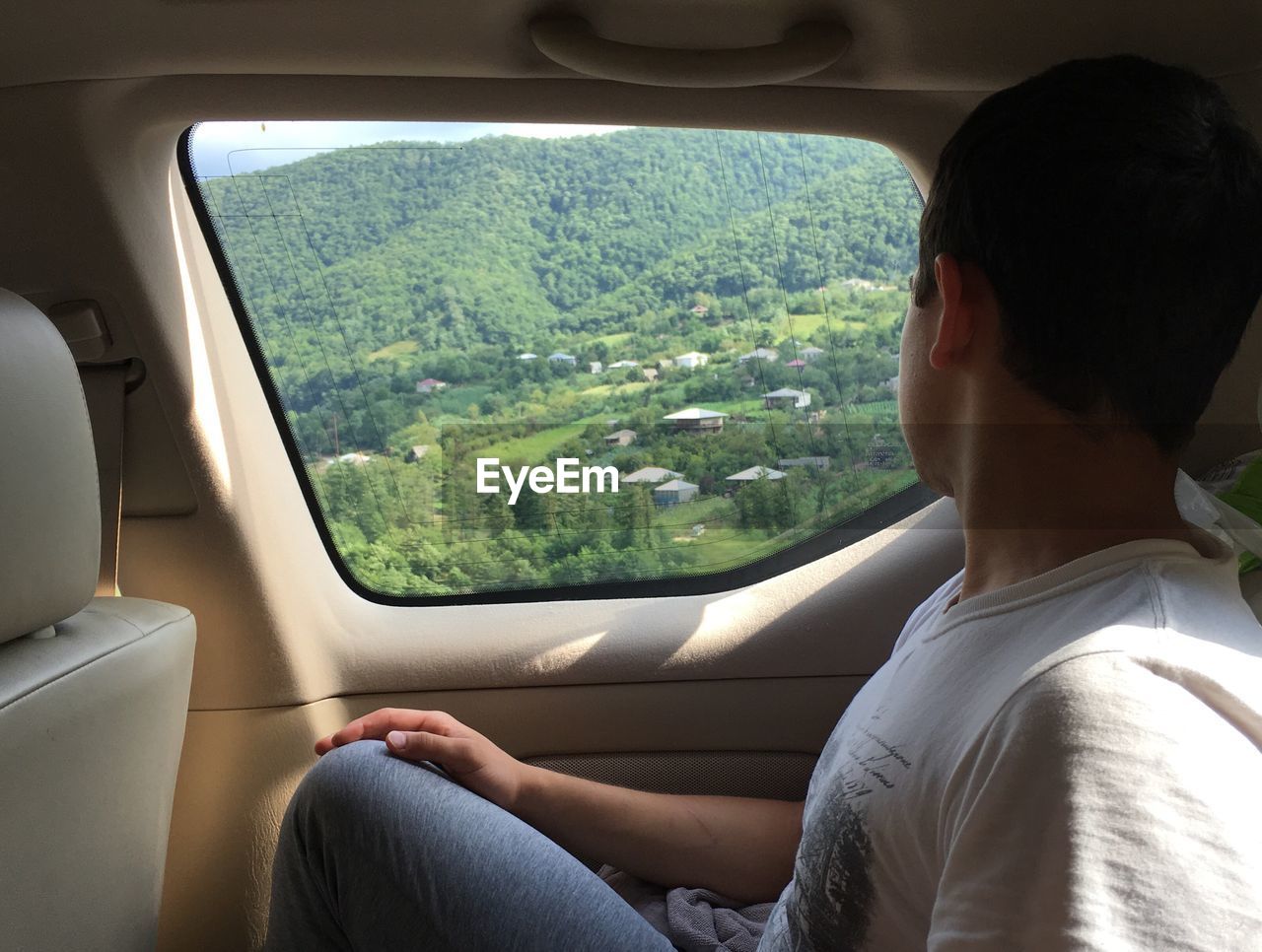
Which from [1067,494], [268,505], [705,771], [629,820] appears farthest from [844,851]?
[268,505]

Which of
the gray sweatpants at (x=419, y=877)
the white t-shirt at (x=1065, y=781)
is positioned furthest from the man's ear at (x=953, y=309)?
the gray sweatpants at (x=419, y=877)

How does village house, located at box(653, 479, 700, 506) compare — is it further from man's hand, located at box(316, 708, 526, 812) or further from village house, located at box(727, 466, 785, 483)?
man's hand, located at box(316, 708, 526, 812)

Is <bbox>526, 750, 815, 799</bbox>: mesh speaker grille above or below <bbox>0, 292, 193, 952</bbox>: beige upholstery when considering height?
below

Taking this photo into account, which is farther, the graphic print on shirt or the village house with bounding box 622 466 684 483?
the village house with bounding box 622 466 684 483

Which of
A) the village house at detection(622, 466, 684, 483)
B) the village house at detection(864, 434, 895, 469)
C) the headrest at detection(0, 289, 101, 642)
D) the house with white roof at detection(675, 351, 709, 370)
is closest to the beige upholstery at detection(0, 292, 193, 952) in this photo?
the headrest at detection(0, 289, 101, 642)

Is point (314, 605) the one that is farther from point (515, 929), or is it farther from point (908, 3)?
point (908, 3)

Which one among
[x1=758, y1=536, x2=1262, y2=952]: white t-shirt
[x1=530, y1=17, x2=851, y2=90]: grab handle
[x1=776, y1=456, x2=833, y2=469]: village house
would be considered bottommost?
[x1=758, y1=536, x2=1262, y2=952]: white t-shirt

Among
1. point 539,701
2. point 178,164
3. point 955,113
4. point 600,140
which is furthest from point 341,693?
point 955,113

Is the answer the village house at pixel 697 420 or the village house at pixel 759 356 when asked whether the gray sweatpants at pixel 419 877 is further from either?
the village house at pixel 759 356
